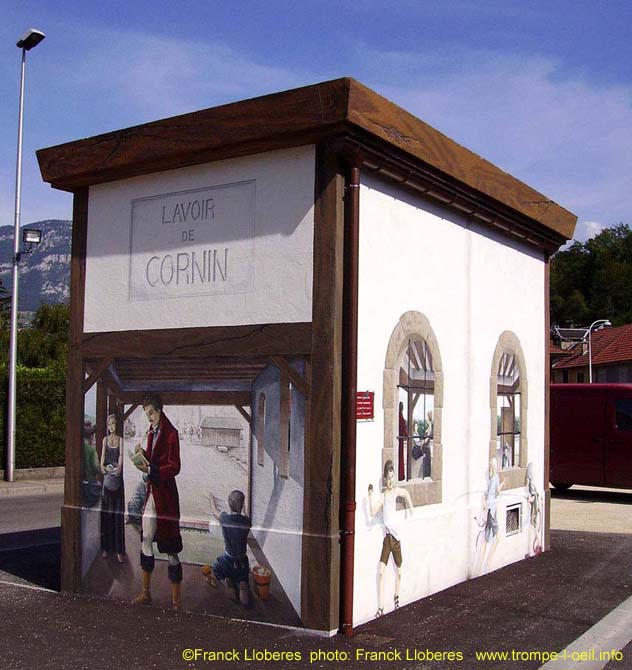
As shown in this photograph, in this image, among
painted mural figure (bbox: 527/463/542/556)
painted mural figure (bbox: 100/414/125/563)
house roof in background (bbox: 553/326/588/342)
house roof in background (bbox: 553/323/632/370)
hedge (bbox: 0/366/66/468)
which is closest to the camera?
painted mural figure (bbox: 100/414/125/563)

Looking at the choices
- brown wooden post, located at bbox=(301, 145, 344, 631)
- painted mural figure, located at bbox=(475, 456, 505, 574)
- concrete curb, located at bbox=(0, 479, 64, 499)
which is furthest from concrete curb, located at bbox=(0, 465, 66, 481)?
brown wooden post, located at bbox=(301, 145, 344, 631)

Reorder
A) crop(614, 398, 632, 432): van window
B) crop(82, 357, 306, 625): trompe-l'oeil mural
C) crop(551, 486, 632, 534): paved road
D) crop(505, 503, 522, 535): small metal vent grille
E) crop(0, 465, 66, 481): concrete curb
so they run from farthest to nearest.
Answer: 1. crop(0, 465, 66, 481): concrete curb
2. crop(614, 398, 632, 432): van window
3. crop(551, 486, 632, 534): paved road
4. crop(505, 503, 522, 535): small metal vent grille
5. crop(82, 357, 306, 625): trompe-l'oeil mural

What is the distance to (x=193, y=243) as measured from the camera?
7.31 metres

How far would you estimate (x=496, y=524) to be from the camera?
8.97m

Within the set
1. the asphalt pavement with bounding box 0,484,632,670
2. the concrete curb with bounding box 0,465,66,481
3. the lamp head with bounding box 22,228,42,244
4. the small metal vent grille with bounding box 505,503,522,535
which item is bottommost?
the asphalt pavement with bounding box 0,484,632,670

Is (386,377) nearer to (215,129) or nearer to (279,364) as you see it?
(279,364)

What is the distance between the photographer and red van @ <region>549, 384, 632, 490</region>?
15.9 meters

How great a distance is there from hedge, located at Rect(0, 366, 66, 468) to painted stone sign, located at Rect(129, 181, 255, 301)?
11.6 m

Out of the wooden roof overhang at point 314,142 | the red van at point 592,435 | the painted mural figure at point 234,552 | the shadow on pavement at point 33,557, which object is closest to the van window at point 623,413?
the red van at point 592,435

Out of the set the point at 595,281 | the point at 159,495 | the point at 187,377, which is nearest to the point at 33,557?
the point at 159,495

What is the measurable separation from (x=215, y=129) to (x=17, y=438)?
1333cm

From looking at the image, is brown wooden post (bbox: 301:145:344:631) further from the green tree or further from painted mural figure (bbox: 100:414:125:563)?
the green tree

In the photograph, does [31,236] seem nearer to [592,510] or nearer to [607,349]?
[592,510]

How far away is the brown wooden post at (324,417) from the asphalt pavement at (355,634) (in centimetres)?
33
